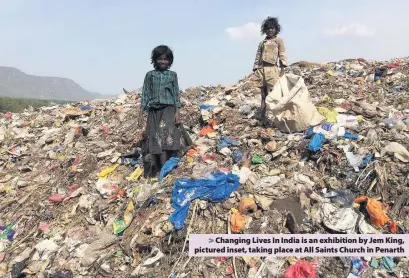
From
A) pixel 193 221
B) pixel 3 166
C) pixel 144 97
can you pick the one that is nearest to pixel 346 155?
pixel 193 221

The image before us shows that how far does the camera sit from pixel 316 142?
3.96 meters

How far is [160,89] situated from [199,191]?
1321 millimetres

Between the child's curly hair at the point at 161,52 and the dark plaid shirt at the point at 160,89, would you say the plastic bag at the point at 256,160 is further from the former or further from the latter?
the child's curly hair at the point at 161,52

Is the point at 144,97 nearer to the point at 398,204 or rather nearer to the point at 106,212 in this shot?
the point at 106,212

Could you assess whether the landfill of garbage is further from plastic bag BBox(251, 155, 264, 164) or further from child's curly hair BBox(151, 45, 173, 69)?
child's curly hair BBox(151, 45, 173, 69)

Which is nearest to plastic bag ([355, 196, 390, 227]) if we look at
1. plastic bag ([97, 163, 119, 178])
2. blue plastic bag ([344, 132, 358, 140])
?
blue plastic bag ([344, 132, 358, 140])

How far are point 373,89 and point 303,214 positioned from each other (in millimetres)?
4564

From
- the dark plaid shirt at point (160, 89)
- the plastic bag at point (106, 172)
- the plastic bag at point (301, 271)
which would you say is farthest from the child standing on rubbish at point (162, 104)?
the plastic bag at point (301, 271)

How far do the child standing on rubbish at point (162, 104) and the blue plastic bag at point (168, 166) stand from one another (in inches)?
7.5

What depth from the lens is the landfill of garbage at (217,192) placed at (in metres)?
3.03

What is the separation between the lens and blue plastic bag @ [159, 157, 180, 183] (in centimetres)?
399

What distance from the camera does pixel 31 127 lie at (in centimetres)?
721

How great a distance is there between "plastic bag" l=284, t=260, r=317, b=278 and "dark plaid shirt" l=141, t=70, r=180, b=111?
224cm

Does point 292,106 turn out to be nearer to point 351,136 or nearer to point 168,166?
point 351,136
